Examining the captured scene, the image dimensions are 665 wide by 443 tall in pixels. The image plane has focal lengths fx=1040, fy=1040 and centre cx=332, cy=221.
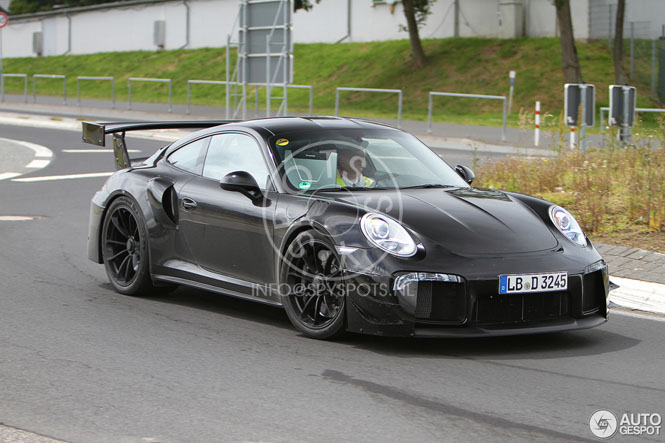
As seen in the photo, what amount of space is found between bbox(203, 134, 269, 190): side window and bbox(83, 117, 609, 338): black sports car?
0.01m

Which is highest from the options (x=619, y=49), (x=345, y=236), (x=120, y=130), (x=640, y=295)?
(x=619, y=49)

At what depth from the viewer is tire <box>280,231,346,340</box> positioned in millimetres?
6438

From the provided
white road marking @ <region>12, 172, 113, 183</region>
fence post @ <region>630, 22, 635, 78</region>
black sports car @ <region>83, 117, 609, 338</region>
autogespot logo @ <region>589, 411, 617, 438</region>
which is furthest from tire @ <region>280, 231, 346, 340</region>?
fence post @ <region>630, 22, 635, 78</region>

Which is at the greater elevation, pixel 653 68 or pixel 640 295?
pixel 653 68

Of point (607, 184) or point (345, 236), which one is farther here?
point (607, 184)

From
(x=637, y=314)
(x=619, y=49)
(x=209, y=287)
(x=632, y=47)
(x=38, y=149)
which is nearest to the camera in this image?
(x=209, y=287)

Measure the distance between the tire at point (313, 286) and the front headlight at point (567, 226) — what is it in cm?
157

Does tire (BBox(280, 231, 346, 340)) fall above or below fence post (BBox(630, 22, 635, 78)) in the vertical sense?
below

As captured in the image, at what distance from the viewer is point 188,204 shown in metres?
7.70

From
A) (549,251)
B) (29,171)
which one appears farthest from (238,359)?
(29,171)

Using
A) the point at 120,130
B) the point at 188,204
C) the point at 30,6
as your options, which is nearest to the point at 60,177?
the point at 120,130

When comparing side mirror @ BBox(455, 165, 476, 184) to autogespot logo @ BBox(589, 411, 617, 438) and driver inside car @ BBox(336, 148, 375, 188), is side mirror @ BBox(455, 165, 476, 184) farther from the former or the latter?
autogespot logo @ BBox(589, 411, 617, 438)

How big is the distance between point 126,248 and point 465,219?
3.13 meters

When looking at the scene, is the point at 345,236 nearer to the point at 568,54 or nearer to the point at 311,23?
the point at 568,54
